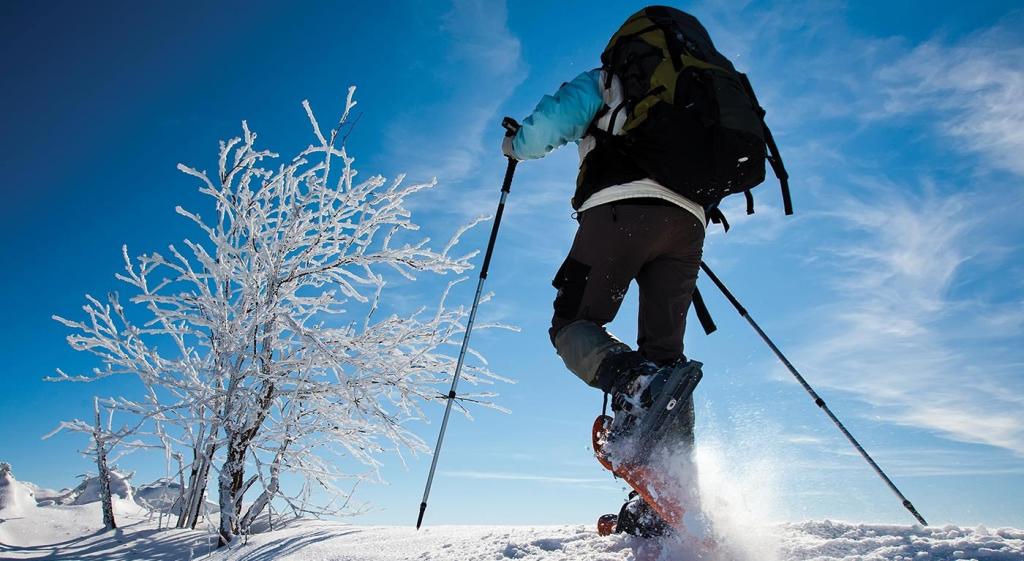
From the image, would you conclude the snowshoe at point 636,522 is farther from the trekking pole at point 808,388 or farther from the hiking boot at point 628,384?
the trekking pole at point 808,388

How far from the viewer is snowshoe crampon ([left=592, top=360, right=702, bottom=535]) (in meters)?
1.87

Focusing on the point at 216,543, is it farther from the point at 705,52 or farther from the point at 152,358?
the point at 705,52

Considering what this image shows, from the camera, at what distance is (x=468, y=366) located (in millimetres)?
5125

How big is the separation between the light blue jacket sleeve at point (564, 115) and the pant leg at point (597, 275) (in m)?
0.36

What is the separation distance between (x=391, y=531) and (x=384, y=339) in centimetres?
208

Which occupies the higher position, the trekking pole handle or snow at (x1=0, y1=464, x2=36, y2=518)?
the trekking pole handle

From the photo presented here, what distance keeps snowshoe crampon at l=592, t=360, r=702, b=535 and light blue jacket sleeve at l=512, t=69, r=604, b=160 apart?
110 centimetres

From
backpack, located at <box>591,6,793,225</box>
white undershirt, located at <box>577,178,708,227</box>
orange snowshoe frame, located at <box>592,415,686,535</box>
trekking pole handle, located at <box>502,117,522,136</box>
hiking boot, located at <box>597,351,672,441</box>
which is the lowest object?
orange snowshoe frame, located at <box>592,415,686,535</box>

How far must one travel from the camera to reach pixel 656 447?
6.39ft

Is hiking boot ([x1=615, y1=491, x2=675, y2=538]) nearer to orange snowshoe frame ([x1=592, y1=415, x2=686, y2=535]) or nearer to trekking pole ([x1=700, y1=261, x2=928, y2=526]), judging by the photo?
orange snowshoe frame ([x1=592, y1=415, x2=686, y2=535])

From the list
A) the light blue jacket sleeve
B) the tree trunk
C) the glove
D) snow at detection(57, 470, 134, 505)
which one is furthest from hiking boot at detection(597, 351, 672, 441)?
snow at detection(57, 470, 134, 505)

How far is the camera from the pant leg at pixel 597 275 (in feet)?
7.07

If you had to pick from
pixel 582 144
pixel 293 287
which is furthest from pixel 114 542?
pixel 582 144

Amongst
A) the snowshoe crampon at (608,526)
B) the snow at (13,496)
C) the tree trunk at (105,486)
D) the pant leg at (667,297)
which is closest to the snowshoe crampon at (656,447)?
the snowshoe crampon at (608,526)
